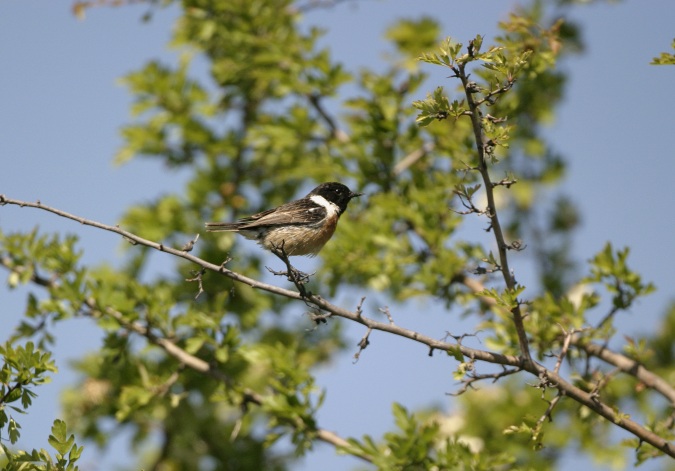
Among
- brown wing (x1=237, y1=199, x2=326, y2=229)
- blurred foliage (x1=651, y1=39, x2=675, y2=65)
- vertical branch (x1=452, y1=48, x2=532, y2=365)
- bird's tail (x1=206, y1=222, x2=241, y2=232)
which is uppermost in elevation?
brown wing (x1=237, y1=199, x2=326, y2=229)

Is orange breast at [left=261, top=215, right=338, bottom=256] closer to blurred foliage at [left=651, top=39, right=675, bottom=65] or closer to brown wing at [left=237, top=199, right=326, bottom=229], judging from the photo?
brown wing at [left=237, top=199, right=326, bottom=229]

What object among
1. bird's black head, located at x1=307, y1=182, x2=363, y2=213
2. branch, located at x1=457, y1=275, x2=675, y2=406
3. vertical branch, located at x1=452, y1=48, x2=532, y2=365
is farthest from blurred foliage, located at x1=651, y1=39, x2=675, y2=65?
bird's black head, located at x1=307, y1=182, x2=363, y2=213

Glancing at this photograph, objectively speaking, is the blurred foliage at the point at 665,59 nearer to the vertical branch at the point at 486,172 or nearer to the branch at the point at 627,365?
the vertical branch at the point at 486,172

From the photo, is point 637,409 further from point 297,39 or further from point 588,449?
point 297,39

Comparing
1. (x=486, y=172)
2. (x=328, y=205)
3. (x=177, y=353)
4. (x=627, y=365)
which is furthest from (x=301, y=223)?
(x=486, y=172)

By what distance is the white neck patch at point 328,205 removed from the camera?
20.2ft

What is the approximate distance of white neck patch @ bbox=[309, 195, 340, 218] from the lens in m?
6.16

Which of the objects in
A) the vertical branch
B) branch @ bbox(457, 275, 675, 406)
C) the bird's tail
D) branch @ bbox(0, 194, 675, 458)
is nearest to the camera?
the vertical branch

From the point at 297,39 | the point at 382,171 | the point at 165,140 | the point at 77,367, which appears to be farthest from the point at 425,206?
the point at 77,367

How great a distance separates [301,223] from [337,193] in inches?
16.2

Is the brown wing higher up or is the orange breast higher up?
the brown wing

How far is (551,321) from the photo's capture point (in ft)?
17.0

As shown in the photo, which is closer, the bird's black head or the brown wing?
the brown wing

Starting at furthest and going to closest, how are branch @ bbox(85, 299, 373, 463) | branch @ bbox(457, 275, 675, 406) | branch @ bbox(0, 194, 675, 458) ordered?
branch @ bbox(85, 299, 373, 463)
branch @ bbox(457, 275, 675, 406)
branch @ bbox(0, 194, 675, 458)
